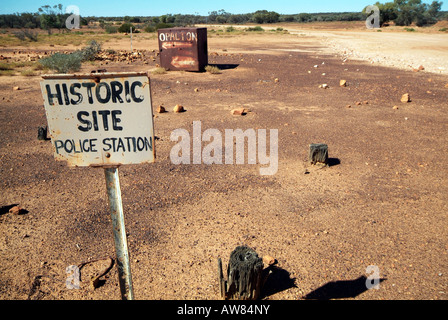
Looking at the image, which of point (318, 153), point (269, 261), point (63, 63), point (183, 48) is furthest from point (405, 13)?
point (269, 261)

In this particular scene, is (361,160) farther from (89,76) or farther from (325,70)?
(325,70)

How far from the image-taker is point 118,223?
2295 millimetres

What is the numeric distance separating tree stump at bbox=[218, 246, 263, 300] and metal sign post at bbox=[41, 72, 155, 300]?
1.23m

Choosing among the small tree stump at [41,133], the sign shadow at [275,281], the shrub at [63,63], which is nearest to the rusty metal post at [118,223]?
the sign shadow at [275,281]

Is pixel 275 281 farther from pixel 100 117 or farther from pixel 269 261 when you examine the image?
pixel 100 117

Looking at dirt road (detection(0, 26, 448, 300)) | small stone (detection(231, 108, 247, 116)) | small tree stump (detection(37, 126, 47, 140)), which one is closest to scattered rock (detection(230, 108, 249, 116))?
small stone (detection(231, 108, 247, 116))

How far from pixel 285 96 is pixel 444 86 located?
634 cm

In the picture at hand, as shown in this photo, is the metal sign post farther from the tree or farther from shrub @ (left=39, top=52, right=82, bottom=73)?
the tree

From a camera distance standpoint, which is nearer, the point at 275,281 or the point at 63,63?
the point at 275,281

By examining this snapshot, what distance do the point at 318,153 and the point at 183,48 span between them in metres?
11.2

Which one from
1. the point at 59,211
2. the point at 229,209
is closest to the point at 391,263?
the point at 229,209

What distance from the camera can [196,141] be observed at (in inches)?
285

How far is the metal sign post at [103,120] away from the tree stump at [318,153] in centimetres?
432

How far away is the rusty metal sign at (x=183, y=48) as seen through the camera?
49.1 feet
